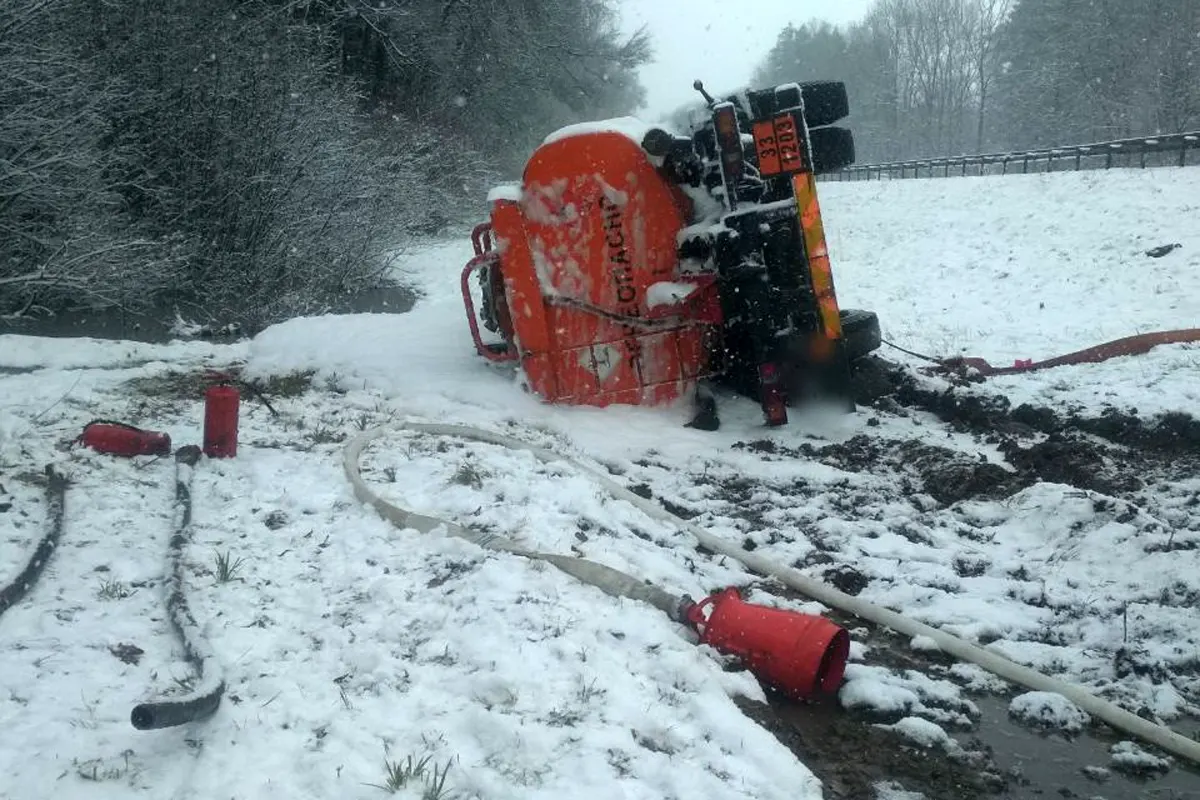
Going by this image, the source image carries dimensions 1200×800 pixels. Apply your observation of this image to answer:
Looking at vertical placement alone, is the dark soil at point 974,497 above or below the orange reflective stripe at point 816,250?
below

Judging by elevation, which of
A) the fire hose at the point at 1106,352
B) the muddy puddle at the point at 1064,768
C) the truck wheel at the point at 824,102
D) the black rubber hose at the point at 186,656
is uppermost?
the truck wheel at the point at 824,102

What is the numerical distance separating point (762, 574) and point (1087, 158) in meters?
28.6

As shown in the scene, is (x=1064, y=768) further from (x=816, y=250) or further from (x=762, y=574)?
(x=816, y=250)

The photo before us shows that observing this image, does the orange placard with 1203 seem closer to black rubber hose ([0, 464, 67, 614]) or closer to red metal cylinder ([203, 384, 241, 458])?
red metal cylinder ([203, 384, 241, 458])

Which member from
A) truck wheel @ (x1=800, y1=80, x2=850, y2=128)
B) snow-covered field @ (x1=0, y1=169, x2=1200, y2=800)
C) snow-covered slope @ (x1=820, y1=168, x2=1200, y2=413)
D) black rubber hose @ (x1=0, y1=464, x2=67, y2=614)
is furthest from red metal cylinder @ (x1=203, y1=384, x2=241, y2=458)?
snow-covered slope @ (x1=820, y1=168, x2=1200, y2=413)

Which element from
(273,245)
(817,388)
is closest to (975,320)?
(817,388)

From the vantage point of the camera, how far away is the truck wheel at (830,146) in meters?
7.14

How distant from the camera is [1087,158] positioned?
92.0 feet

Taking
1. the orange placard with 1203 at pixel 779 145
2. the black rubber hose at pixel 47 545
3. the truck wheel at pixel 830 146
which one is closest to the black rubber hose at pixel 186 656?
the black rubber hose at pixel 47 545

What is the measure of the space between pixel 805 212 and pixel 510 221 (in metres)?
2.13

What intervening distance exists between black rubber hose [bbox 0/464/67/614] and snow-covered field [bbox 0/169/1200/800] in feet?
0.25

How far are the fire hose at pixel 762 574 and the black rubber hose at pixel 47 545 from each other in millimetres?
1415

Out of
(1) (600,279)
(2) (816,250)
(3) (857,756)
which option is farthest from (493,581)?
(2) (816,250)

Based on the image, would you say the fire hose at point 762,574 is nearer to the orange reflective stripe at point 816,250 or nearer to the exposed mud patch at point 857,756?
the exposed mud patch at point 857,756
